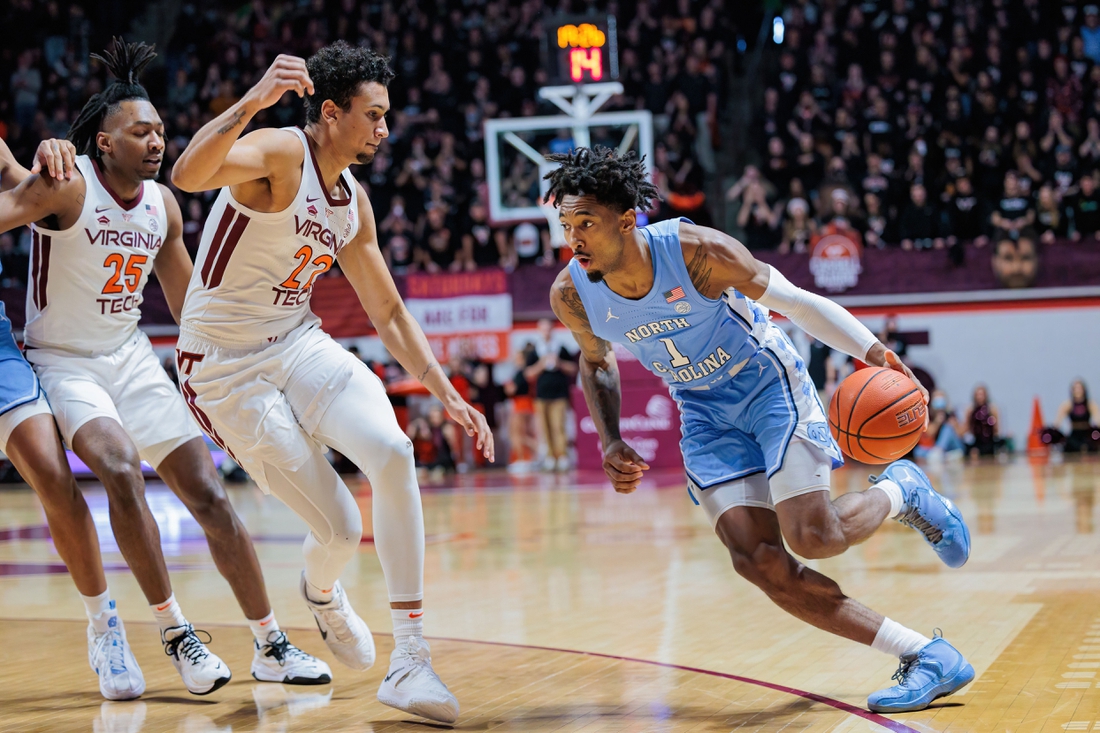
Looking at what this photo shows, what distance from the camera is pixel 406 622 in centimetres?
402

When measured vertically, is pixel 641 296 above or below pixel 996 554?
above

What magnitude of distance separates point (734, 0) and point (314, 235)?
18.3 meters

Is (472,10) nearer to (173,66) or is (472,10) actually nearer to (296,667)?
(173,66)

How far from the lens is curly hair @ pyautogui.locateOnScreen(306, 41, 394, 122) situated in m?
4.02

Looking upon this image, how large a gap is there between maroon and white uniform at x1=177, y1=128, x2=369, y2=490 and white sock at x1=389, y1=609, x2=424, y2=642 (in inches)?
25.2

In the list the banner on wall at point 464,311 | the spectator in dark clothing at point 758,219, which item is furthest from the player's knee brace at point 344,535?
the spectator in dark clothing at point 758,219

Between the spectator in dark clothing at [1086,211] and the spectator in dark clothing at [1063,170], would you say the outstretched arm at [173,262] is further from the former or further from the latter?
the spectator in dark clothing at [1063,170]

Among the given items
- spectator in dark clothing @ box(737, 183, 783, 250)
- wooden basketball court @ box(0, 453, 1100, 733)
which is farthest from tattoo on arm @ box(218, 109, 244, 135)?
spectator in dark clothing @ box(737, 183, 783, 250)

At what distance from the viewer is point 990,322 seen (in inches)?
629

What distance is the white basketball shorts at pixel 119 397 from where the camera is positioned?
449 cm

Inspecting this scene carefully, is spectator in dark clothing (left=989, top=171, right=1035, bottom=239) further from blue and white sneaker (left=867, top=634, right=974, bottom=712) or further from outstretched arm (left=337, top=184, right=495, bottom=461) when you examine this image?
outstretched arm (left=337, top=184, right=495, bottom=461)

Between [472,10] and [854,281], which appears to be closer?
[854,281]

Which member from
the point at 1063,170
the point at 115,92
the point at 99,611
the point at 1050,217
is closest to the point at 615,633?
the point at 99,611

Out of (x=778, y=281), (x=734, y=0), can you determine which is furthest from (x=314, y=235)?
(x=734, y=0)
